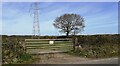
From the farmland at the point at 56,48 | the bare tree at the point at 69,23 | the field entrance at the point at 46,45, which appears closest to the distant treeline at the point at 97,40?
the farmland at the point at 56,48

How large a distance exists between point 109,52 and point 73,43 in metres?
3.15

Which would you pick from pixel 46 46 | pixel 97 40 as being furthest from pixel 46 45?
pixel 97 40

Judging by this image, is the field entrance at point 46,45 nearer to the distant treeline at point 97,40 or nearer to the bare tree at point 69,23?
the distant treeline at point 97,40

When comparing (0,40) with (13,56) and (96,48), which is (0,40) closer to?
(13,56)

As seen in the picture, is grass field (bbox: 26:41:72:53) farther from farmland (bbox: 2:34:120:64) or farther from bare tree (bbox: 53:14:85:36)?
bare tree (bbox: 53:14:85:36)

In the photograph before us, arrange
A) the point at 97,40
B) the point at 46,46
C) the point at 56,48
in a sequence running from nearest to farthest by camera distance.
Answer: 1. the point at 46,46
2. the point at 56,48
3. the point at 97,40

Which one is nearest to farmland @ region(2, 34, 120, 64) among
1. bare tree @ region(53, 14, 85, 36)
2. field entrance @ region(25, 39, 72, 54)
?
field entrance @ region(25, 39, 72, 54)

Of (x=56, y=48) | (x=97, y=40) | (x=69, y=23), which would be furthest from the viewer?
(x=69, y=23)

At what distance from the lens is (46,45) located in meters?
21.0

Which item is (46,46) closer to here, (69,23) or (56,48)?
(56,48)

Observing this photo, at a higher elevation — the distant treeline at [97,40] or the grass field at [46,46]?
the distant treeline at [97,40]

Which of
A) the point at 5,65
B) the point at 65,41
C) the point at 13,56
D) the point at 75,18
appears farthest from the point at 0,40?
the point at 75,18

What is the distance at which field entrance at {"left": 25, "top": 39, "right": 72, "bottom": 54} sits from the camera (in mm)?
20062

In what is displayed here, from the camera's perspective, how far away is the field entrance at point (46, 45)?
2006 cm
